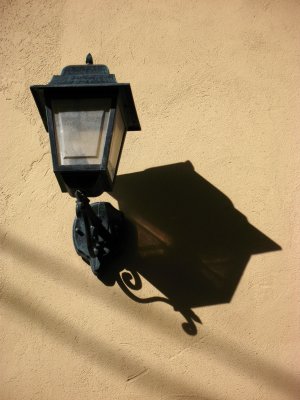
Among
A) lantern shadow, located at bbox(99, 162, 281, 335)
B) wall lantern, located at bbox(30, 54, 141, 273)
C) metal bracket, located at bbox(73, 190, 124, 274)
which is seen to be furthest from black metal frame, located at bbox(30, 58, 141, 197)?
lantern shadow, located at bbox(99, 162, 281, 335)

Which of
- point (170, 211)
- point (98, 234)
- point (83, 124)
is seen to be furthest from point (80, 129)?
point (170, 211)

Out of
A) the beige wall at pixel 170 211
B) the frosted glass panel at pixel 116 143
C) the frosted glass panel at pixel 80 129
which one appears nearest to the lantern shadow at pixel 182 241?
the beige wall at pixel 170 211

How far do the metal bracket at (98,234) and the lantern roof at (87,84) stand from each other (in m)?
0.45

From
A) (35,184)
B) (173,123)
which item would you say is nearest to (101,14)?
(173,123)

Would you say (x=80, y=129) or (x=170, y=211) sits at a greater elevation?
(x=80, y=129)

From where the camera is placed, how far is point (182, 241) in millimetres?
2053

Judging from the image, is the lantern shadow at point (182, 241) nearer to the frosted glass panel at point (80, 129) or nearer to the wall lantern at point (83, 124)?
the wall lantern at point (83, 124)

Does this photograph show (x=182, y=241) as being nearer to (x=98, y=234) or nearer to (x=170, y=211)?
(x=170, y=211)

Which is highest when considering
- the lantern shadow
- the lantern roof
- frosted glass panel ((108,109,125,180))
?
the lantern roof

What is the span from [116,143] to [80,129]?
184mm

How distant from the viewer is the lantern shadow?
1.97 m

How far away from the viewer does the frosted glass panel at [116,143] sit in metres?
1.71

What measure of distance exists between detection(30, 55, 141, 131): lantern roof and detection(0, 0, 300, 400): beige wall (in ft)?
1.74

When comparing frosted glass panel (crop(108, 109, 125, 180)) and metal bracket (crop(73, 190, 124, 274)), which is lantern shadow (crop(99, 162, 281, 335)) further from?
frosted glass panel (crop(108, 109, 125, 180))
